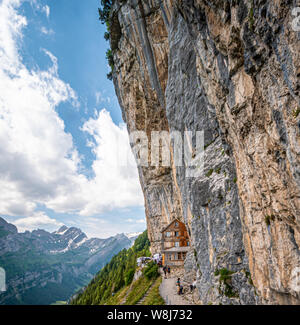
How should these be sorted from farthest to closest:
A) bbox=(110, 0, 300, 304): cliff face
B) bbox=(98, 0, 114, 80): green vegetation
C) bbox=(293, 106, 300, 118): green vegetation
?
bbox=(98, 0, 114, 80): green vegetation → bbox=(110, 0, 300, 304): cliff face → bbox=(293, 106, 300, 118): green vegetation

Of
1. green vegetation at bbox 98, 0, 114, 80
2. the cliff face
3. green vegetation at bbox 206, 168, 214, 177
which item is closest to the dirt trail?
the cliff face

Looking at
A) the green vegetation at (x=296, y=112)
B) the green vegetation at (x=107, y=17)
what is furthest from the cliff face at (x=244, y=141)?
the green vegetation at (x=107, y=17)

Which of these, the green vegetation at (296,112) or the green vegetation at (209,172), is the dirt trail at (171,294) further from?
the green vegetation at (296,112)

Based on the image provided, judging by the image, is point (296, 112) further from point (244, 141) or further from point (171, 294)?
point (171, 294)

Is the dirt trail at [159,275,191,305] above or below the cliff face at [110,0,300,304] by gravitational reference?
below

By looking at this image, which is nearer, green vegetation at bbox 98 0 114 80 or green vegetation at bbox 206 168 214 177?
green vegetation at bbox 206 168 214 177

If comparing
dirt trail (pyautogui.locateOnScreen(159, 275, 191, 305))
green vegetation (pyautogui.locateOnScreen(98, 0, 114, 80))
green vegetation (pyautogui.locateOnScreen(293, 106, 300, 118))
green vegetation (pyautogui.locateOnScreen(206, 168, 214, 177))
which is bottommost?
dirt trail (pyautogui.locateOnScreen(159, 275, 191, 305))

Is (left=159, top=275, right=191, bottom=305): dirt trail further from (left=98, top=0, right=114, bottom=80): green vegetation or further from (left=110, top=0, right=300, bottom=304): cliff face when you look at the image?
(left=98, top=0, right=114, bottom=80): green vegetation
